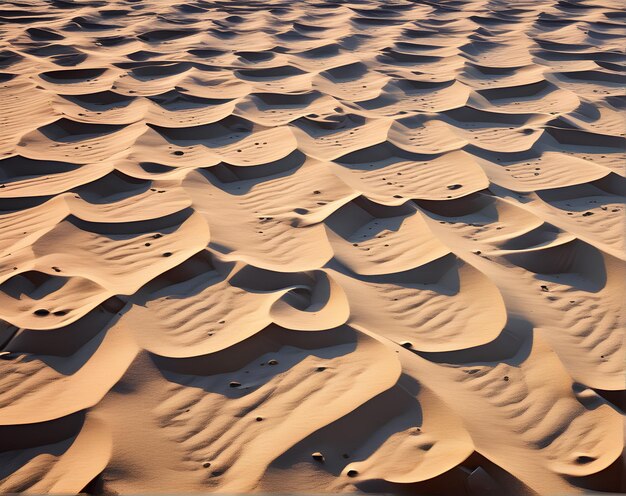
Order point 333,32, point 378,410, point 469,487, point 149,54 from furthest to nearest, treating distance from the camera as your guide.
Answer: point 333,32 → point 149,54 → point 378,410 → point 469,487

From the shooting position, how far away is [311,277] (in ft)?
7.50

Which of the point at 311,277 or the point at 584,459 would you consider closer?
the point at 584,459

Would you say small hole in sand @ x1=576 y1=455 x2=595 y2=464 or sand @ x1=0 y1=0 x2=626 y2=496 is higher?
sand @ x1=0 y1=0 x2=626 y2=496

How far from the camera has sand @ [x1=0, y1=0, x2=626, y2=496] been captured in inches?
64.8

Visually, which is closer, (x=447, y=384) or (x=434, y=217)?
(x=447, y=384)

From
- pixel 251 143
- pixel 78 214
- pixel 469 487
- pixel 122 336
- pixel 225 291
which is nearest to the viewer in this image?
pixel 469 487

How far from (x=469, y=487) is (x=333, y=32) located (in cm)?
422

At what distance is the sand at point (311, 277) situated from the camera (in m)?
1.65

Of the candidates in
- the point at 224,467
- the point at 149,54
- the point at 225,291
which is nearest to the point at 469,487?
the point at 224,467

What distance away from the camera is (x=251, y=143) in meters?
3.36

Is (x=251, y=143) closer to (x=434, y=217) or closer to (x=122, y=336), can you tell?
(x=434, y=217)

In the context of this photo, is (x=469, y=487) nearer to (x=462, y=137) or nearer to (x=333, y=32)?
(x=462, y=137)

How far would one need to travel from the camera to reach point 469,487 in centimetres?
154

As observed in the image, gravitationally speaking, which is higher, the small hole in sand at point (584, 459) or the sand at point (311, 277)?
the sand at point (311, 277)
